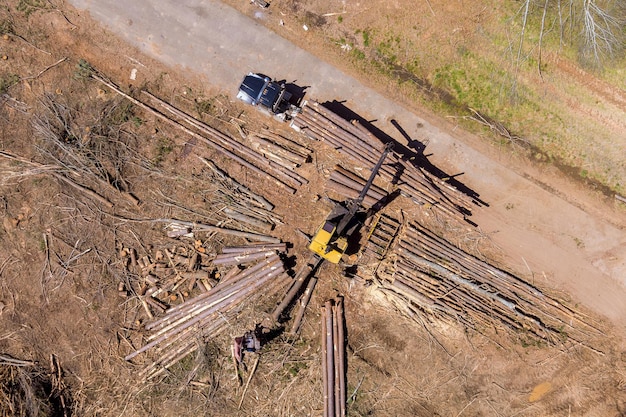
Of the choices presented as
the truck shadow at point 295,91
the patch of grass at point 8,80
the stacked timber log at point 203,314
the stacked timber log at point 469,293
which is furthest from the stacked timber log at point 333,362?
the patch of grass at point 8,80

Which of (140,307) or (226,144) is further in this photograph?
(226,144)

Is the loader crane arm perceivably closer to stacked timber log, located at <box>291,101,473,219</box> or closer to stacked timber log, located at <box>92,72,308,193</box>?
stacked timber log, located at <box>291,101,473,219</box>

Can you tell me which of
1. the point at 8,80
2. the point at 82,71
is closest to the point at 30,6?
the point at 8,80

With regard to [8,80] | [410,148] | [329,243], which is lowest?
[8,80]

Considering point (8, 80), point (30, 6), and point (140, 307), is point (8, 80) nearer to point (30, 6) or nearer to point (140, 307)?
point (30, 6)

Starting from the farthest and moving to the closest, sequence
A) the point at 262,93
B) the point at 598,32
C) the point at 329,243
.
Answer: the point at 598,32 < the point at 262,93 < the point at 329,243

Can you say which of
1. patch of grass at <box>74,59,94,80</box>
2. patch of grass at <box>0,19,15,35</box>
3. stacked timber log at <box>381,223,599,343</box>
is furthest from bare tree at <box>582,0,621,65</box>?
patch of grass at <box>0,19,15,35</box>
